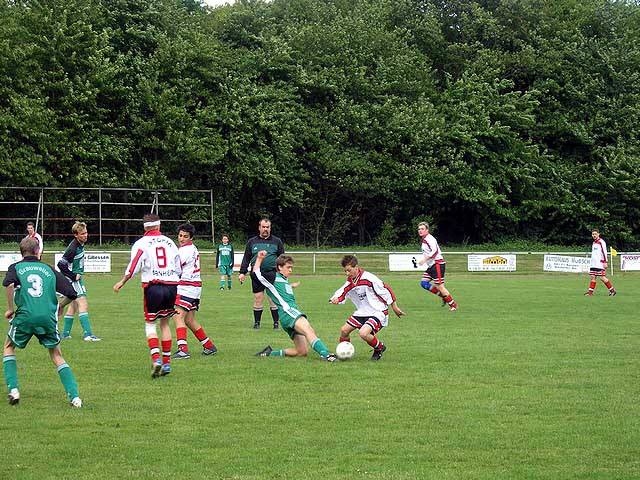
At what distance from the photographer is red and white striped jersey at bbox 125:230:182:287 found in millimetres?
10766

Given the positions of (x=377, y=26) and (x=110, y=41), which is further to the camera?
(x=377, y=26)

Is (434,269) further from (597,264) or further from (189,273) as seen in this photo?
(189,273)

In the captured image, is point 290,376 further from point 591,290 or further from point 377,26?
point 377,26

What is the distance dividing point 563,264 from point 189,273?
105 feet

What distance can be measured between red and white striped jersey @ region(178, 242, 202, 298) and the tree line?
31684mm

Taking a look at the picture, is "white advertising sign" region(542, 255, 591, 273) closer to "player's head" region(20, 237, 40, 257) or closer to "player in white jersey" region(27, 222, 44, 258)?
"player in white jersey" region(27, 222, 44, 258)

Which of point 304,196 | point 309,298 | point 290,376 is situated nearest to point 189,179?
point 304,196

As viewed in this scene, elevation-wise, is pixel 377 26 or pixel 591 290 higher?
pixel 377 26

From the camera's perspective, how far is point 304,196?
161ft

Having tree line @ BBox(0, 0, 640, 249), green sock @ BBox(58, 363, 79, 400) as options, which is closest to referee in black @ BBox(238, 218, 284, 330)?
green sock @ BBox(58, 363, 79, 400)

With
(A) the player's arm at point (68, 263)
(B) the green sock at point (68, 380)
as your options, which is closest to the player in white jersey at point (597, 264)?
(A) the player's arm at point (68, 263)

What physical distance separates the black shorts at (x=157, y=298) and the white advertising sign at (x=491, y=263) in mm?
32343

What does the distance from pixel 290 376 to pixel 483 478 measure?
15.2ft

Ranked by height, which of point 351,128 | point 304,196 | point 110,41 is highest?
point 110,41
